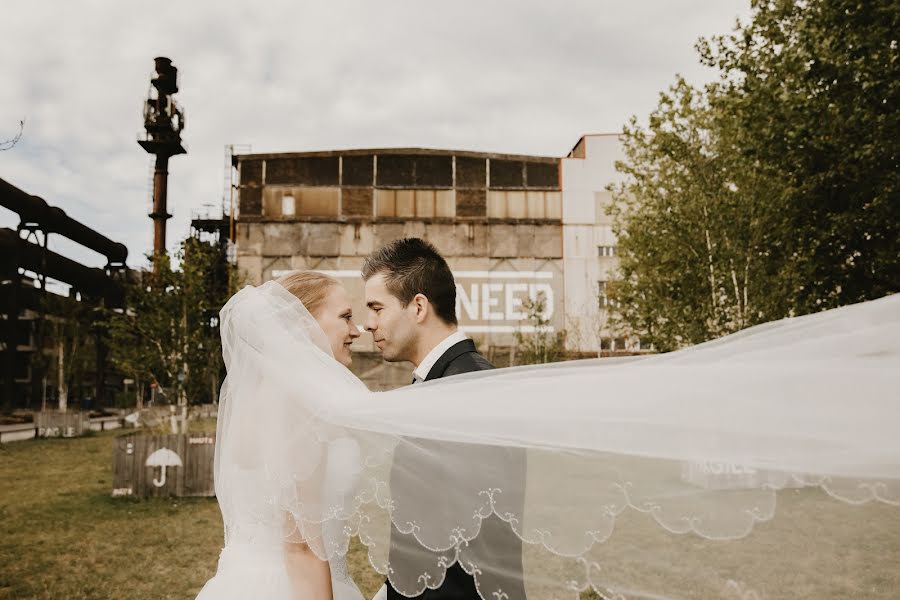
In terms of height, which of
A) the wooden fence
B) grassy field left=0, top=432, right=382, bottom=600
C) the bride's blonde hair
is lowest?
grassy field left=0, top=432, right=382, bottom=600

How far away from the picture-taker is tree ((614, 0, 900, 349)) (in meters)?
12.3

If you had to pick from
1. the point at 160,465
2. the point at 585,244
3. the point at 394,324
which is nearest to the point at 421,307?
the point at 394,324

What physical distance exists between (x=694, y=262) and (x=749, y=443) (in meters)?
16.3

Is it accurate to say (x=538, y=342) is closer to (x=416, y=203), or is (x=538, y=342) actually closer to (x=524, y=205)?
(x=524, y=205)

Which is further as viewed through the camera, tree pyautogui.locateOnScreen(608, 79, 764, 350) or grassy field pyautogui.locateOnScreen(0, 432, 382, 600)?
tree pyautogui.locateOnScreen(608, 79, 764, 350)

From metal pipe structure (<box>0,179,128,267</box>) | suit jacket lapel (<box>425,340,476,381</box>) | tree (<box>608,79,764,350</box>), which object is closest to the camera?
suit jacket lapel (<box>425,340,476,381</box>)

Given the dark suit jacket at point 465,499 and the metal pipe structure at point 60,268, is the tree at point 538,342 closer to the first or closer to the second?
the metal pipe structure at point 60,268

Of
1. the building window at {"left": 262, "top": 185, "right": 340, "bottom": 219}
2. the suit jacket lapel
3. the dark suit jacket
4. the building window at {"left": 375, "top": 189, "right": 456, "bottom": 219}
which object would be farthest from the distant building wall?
the dark suit jacket

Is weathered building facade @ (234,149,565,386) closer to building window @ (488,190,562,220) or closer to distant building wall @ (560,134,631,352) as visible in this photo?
building window @ (488,190,562,220)

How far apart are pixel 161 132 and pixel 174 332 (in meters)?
28.8

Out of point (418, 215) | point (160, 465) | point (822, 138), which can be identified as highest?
point (418, 215)

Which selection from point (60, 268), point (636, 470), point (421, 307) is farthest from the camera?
point (60, 268)

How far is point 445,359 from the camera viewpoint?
306cm

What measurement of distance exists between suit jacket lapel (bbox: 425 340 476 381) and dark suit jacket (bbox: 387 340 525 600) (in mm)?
589
